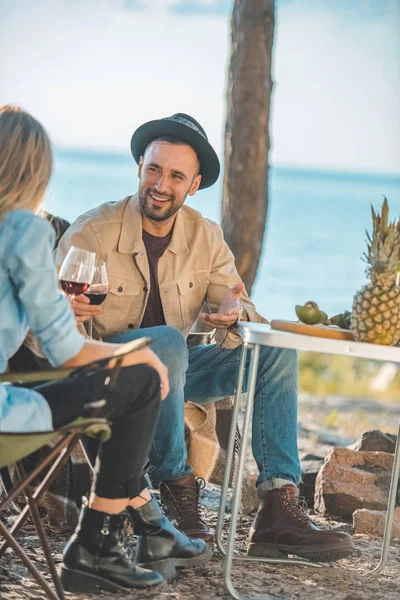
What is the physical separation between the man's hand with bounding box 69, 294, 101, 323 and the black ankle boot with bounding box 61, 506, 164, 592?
718 mm

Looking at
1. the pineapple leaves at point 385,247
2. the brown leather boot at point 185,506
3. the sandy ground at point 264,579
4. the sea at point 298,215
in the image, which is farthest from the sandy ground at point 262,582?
the sea at point 298,215

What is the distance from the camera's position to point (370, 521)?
413 centimetres

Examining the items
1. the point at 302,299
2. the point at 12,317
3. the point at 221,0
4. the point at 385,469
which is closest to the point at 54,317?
the point at 12,317

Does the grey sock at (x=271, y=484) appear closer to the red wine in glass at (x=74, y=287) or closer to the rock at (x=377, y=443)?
the red wine in glass at (x=74, y=287)

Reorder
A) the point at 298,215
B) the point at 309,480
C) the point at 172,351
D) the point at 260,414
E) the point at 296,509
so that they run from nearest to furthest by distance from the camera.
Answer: the point at 172,351
the point at 296,509
the point at 260,414
the point at 309,480
the point at 298,215

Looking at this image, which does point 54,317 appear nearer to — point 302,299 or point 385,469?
point 385,469

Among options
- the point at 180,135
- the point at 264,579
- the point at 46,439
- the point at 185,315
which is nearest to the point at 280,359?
the point at 185,315

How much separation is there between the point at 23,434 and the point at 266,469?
135 centimetres

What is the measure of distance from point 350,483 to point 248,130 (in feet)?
7.61

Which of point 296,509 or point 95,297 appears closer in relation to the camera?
point 95,297

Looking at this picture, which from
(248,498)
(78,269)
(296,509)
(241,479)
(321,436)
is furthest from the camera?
(321,436)

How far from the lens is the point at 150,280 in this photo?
3.96 meters

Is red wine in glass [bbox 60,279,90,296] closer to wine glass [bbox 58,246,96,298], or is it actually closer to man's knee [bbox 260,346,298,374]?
wine glass [bbox 58,246,96,298]

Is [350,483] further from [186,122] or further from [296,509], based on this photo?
[186,122]
